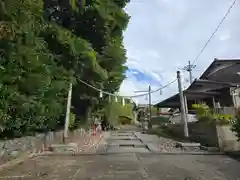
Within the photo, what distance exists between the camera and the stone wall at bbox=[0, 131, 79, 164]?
29.7 feet

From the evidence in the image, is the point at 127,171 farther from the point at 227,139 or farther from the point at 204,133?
the point at 204,133

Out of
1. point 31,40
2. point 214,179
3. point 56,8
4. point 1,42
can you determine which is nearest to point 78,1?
point 56,8

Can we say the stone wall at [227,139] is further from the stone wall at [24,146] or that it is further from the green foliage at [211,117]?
the stone wall at [24,146]

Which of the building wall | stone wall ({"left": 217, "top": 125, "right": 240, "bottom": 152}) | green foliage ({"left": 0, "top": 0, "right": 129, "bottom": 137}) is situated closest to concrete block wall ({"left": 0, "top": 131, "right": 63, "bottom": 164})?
green foliage ({"left": 0, "top": 0, "right": 129, "bottom": 137})

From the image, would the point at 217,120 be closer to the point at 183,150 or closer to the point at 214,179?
the point at 183,150

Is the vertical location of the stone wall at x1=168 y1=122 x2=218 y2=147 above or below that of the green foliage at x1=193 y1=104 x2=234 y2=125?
below

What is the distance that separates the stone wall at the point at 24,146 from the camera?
9.05m

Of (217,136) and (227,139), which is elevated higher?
(217,136)

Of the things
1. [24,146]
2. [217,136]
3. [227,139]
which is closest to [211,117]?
[217,136]

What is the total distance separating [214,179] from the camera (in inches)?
255

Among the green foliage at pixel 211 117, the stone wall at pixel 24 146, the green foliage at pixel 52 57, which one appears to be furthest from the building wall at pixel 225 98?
the stone wall at pixel 24 146

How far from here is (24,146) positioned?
428 inches

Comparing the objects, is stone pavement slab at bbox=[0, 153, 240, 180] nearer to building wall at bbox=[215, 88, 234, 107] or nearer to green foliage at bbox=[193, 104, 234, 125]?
green foliage at bbox=[193, 104, 234, 125]

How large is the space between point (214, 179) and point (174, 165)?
86.2 inches
